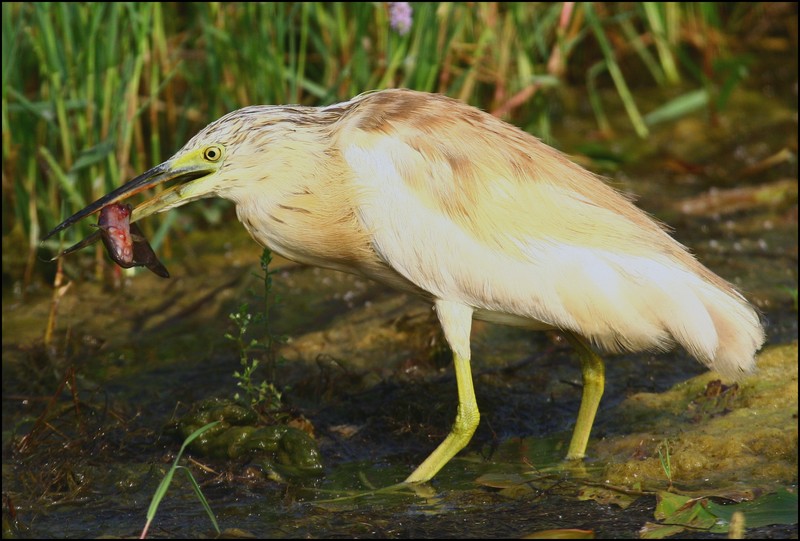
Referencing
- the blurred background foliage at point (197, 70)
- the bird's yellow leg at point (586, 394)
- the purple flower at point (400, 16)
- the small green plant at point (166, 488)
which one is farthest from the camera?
the blurred background foliage at point (197, 70)

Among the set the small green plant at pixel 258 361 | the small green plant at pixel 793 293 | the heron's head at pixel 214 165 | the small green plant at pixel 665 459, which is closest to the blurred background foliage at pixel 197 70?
the small green plant at pixel 258 361

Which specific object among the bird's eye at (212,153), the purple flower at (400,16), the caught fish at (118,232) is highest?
the purple flower at (400,16)

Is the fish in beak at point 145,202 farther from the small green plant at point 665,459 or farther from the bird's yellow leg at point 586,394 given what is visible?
the small green plant at point 665,459

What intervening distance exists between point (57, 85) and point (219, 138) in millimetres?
1793

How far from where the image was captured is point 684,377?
4684 millimetres

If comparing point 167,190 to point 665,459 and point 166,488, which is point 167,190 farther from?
point 665,459

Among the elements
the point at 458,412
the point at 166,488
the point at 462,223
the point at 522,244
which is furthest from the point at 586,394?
the point at 166,488

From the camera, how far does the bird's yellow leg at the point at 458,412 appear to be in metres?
3.79

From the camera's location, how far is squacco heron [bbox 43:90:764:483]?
3648mm

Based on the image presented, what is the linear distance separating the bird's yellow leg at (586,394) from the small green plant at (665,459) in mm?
269

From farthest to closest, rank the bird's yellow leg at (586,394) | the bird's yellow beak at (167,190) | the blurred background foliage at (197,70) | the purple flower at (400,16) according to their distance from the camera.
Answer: the blurred background foliage at (197,70), the purple flower at (400,16), the bird's yellow leg at (586,394), the bird's yellow beak at (167,190)

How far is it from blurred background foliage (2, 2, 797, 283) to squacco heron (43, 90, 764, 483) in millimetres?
1323

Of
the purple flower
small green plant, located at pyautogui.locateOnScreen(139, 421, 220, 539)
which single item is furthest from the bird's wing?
the purple flower

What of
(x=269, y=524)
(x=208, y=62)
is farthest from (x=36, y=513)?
(x=208, y=62)
